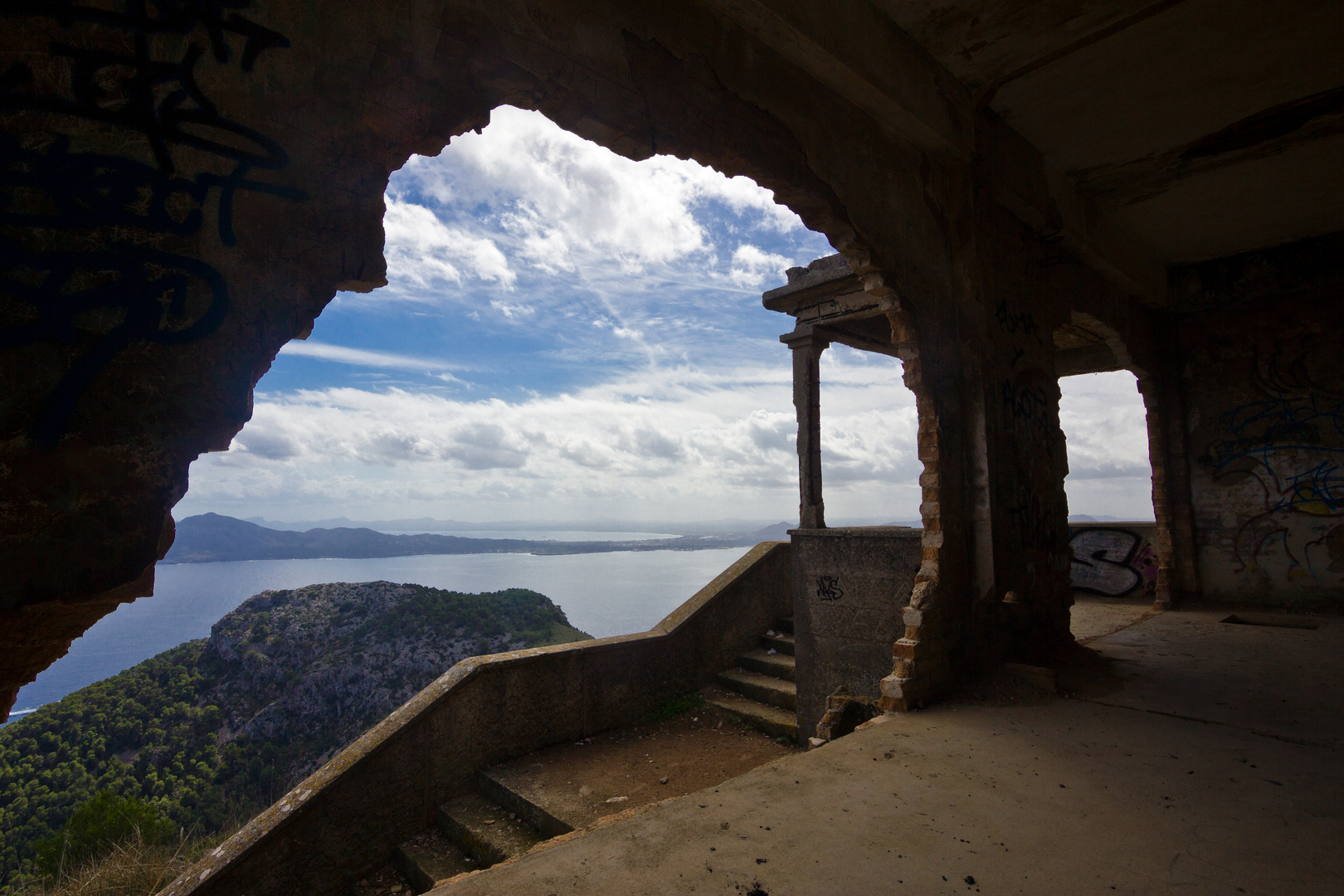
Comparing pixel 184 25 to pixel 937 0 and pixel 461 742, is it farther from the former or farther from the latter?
pixel 461 742

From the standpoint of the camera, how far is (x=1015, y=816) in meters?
2.59

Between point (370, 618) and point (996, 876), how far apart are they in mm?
24003

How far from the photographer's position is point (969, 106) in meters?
4.87

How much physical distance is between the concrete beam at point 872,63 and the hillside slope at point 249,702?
1877cm

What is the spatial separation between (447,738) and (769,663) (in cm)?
388

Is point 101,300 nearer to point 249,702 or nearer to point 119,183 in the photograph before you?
point 119,183

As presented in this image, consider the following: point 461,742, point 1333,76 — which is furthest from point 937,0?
point 461,742

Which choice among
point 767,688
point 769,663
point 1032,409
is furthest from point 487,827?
point 1032,409

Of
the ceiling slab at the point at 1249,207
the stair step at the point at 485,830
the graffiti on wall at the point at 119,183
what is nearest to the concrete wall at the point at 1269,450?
the ceiling slab at the point at 1249,207

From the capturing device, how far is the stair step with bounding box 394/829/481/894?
4.57 meters

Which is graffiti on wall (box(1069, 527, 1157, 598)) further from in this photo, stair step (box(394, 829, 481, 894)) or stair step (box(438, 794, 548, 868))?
stair step (box(394, 829, 481, 894))

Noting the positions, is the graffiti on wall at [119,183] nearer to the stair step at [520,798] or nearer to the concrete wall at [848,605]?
the stair step at [520,798]

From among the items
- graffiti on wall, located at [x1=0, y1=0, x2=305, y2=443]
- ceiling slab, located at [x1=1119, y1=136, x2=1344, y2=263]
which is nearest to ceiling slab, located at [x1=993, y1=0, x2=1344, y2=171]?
ceiling slab, located at [x1=1119, y1=136, x2=1344, y2=263]

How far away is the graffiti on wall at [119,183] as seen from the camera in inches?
66.4
